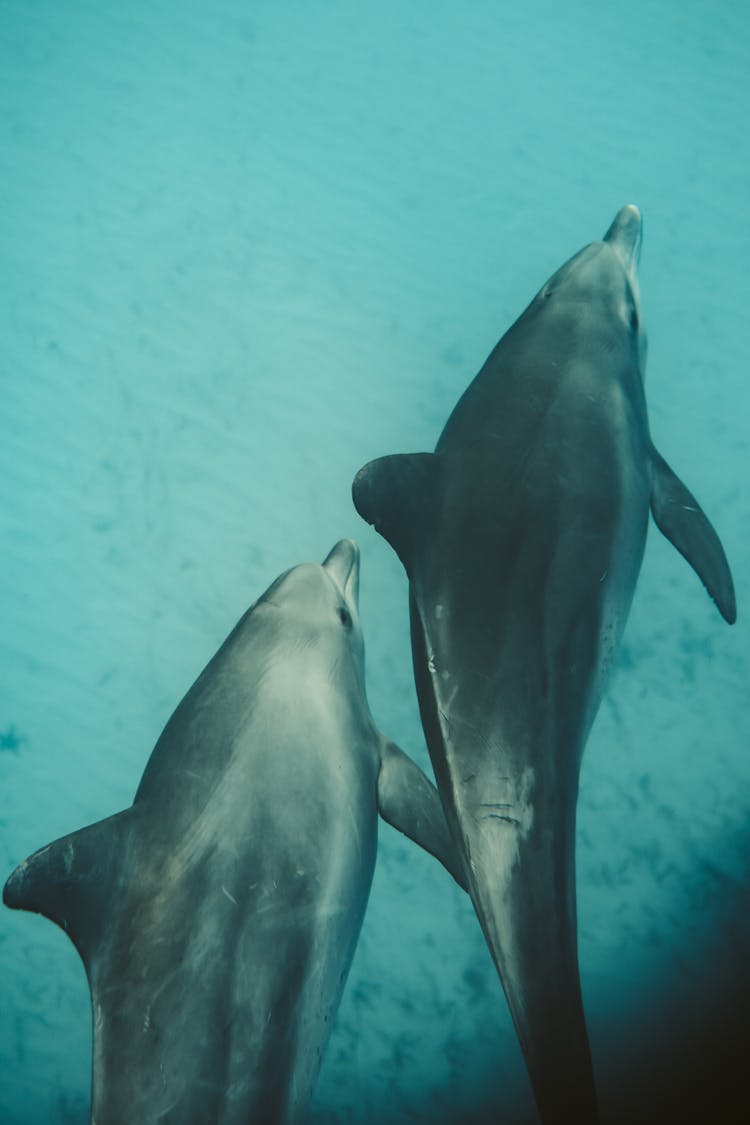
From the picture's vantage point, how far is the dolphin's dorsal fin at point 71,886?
104 inches

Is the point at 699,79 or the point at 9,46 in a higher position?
the point at 699,79

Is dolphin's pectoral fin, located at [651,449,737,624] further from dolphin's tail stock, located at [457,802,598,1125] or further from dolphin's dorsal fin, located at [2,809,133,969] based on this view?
dolphin's dorsal fin, located at [2,809,133,969]

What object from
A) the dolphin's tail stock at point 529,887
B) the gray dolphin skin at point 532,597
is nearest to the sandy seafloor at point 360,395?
the gray dolphin skin at point 532,597

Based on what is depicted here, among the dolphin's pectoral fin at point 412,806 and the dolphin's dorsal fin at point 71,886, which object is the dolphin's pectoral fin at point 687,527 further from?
the dolphin's dorsal fin at point 71,886

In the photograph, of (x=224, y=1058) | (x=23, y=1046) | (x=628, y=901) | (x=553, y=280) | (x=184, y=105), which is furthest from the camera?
(x=184, y=105)

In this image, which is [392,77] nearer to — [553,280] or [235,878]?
[553,280]

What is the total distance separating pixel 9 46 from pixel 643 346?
475 centimetres

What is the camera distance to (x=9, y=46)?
18.2ft

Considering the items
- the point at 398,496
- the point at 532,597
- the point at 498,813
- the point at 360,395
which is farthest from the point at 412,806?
the point at 360,395

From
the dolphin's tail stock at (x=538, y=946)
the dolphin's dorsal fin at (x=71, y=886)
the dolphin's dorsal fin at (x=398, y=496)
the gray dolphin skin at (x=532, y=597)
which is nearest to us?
the dolphin's tail stock at (x=538, y=946)

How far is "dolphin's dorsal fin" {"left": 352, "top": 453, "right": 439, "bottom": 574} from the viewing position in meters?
2.90

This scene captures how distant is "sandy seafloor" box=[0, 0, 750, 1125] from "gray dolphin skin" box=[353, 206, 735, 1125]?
1379 millimetres

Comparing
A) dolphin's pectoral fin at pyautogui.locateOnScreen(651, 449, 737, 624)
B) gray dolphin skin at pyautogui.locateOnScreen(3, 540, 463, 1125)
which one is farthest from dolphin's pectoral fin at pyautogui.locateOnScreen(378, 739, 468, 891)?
dolphin's pectoral fin at pyautogui.locateOnScreen(651, 449, 737, 624)

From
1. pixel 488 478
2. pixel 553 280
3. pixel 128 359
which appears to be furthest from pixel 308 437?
pixel 488 478
